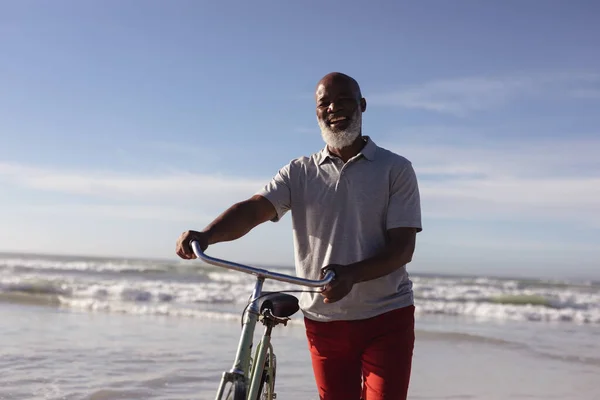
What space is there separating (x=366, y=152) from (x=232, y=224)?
59 centimetres

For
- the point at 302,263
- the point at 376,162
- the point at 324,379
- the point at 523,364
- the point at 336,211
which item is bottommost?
the point at 523,364

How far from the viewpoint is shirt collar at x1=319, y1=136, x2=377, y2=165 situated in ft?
8.54

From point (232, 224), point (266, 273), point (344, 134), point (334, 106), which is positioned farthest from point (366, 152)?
point (266, 273)

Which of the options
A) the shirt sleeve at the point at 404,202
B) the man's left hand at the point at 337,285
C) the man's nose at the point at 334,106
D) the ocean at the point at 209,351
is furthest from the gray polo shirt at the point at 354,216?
the ocean at the point at 209,351

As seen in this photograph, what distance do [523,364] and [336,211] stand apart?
625 centimetres

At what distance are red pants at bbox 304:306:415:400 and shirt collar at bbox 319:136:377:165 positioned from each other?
1.99ft

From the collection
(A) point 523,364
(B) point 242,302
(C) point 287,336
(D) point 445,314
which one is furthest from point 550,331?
(B) point 242,302

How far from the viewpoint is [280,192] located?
268 cm

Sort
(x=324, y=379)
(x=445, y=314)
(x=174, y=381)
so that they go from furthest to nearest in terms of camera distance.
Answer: (x=445, y=314), (x=174, y=381), (x=324, y=379)

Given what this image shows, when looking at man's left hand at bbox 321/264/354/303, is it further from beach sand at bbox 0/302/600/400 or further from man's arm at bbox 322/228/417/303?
beach sand at bbox 0/302/600/400

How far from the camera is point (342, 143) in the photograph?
2.62 m

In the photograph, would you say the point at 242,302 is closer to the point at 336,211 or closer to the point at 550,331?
the point at 550,331

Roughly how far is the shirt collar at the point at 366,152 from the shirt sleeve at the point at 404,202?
0.44 ft

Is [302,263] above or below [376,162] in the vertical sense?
below
